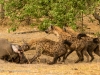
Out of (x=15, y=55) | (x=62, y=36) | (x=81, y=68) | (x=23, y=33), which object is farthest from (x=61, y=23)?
(x=23, y=33)

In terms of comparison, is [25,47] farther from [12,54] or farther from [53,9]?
[53,9]

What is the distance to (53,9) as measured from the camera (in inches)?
496

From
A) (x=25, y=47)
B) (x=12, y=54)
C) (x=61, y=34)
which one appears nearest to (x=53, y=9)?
(x=61, y=34)

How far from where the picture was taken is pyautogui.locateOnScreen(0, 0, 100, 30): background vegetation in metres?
12.6

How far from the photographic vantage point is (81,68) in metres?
9.41

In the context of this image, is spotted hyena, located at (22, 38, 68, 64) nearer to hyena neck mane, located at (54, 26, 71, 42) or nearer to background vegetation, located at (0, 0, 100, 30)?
hyena neck mane, located at (54, 26, 71, 42)

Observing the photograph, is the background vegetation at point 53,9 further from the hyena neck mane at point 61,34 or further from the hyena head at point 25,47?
the hyena head at point 25,47

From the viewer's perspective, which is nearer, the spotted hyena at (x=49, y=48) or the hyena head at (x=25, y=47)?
the spotted hyena at (x=49, y=48)

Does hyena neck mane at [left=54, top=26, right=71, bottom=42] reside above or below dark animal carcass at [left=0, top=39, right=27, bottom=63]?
above

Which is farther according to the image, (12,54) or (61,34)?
(61,34)

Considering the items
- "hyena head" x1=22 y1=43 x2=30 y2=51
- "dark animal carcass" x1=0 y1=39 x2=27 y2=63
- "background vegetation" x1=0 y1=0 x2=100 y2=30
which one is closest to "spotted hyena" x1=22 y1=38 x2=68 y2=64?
"hyena head" x1=22 y1=43 x2=30 y2=51

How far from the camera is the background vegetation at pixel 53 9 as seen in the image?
12648 millimetres

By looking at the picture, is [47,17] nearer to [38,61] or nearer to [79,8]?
[79,8]

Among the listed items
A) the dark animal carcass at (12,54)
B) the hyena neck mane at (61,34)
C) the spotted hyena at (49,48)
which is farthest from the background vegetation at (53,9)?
the dark animal carcass at (12,54)
